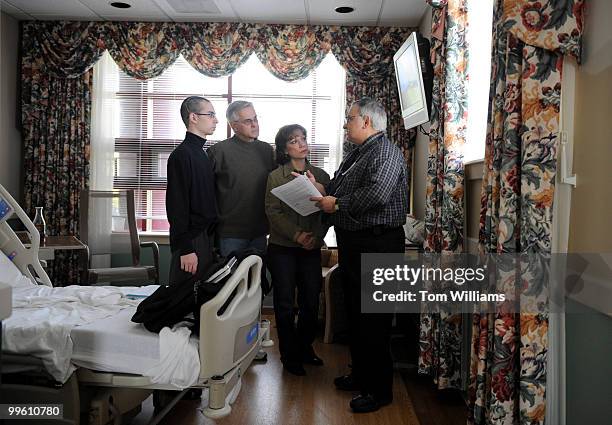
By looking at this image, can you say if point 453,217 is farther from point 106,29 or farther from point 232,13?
point 106,29

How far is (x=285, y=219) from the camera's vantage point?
2891 mm

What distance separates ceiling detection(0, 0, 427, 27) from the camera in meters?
4.36

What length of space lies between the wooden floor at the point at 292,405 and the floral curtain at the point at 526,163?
83cm

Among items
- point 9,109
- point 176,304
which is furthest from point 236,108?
point 9,109

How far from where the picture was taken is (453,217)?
271 cm

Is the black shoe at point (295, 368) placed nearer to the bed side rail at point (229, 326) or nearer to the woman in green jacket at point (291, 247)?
the woman in green jacket at point (291, 247)

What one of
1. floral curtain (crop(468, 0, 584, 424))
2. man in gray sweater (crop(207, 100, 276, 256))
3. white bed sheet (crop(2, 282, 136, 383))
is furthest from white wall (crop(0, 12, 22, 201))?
floral curtain (crop(468, 0, 584, 424))

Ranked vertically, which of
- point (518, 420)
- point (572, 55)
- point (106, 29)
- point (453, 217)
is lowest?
point (518, 420)

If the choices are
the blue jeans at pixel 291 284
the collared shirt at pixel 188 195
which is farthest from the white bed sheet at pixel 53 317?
the blue jeans at pixel 291 284

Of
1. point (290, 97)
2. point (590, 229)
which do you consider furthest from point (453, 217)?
point (290, 97)

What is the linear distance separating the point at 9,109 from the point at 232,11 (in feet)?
7.18

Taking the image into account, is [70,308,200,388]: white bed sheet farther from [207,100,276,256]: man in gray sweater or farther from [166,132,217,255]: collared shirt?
[207,100,276,256]: man in gray sweater

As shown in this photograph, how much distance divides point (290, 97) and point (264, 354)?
2.59 metres

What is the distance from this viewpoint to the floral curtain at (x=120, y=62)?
15.8 feet
